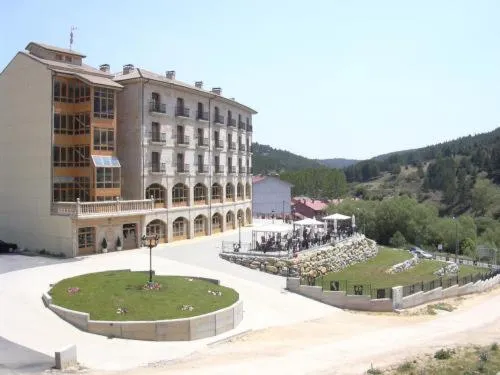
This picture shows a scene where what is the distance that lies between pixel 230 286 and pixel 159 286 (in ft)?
20.5

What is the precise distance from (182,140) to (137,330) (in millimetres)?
28947

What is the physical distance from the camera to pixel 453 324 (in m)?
31.3

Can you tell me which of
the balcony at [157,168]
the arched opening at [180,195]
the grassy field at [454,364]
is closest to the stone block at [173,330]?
the grassy field at [454,364]

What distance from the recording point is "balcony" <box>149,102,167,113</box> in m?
46.2

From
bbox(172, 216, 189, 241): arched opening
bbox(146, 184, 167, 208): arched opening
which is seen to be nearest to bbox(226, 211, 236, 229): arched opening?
bbox(172, 216, 189, 241): arched opening

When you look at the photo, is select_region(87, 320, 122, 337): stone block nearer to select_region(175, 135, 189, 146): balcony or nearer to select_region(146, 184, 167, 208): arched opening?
select_region(146, 184, 167, 208): arched opening

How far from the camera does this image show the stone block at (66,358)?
61.8 feet

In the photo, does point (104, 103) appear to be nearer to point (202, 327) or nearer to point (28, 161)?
point (28, 161)

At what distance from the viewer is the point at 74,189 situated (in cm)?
4209

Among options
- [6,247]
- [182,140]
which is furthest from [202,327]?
[182,140]

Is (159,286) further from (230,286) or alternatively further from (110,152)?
(110,152)

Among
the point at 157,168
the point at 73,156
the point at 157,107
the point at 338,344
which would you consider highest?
the point at 157,107

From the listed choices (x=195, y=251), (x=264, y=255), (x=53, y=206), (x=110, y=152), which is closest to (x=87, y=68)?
(x=110, y=152)

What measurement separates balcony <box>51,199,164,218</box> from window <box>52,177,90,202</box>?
5.43 feet
